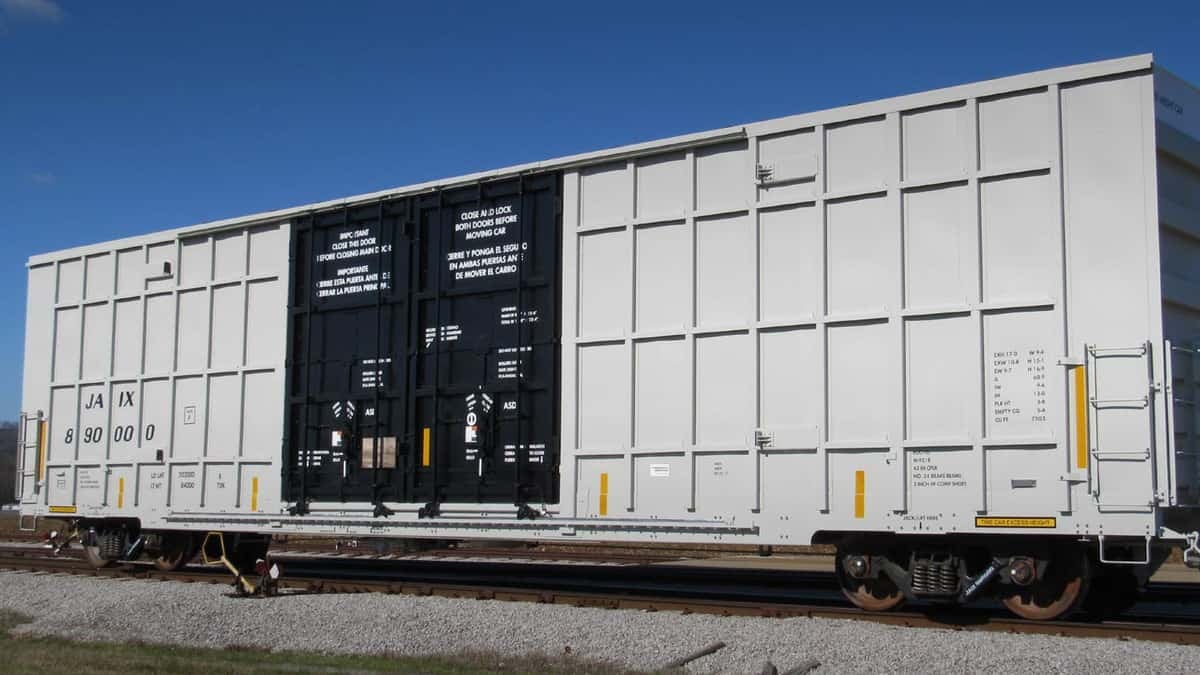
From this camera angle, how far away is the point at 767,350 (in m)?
11.5

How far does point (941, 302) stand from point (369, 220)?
7.52 m

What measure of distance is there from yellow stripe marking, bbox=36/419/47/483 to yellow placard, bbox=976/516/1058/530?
14136 mm

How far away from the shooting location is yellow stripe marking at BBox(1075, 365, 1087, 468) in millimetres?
9820

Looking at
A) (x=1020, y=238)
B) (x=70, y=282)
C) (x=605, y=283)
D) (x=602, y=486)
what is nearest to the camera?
(x=1020, y=238)

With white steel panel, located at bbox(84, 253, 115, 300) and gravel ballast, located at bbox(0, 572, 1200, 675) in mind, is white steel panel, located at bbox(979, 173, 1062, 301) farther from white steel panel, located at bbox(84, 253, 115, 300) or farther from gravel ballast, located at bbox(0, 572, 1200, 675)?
white steel panel, located at bbox(84, 253, 115, 300)

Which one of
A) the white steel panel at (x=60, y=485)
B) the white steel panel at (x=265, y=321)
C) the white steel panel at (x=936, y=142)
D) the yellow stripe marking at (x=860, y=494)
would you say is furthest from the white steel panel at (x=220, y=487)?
the white steel panel at (x=936, y=142)

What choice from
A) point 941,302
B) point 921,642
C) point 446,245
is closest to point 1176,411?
point 941,302

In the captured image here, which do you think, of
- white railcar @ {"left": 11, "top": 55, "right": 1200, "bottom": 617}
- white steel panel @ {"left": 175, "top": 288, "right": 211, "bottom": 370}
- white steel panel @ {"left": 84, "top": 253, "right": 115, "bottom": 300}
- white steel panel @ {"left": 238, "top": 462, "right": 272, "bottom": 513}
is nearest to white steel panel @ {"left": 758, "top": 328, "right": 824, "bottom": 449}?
white railcar @ {"left": 11, "top": 55, "right": 1200, "bottom": 617}

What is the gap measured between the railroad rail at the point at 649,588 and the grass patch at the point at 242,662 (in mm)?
2855

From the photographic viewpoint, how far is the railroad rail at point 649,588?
34.4 ft

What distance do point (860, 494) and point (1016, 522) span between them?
1410 millimetres

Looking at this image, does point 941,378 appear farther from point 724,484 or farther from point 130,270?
point 130,270

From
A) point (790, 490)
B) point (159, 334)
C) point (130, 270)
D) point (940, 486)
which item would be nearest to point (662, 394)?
point (790, 490)

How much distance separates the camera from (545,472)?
12891 millimetres
